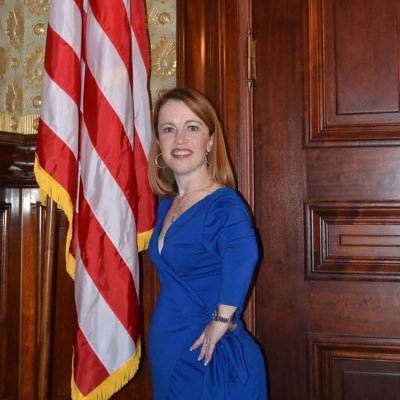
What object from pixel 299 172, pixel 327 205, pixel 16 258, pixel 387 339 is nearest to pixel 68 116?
pixel 16 258

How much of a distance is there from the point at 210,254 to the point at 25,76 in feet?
3.51

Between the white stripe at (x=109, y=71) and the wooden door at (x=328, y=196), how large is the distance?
445 mm

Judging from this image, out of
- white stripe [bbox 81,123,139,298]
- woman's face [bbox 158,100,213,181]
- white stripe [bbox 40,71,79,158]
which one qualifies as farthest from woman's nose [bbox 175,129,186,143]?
A: white stripe [bbox 40,71,79,158]

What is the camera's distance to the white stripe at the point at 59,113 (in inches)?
58.0

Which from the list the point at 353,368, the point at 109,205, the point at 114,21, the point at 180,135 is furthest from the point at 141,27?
the point at 353,368

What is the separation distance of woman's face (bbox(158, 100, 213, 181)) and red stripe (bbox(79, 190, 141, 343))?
0.31 meters

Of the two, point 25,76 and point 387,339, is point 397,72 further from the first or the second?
point 25,76

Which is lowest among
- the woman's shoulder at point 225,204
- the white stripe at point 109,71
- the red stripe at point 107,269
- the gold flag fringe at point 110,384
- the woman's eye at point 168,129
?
the gold flag fringe at point 110,384

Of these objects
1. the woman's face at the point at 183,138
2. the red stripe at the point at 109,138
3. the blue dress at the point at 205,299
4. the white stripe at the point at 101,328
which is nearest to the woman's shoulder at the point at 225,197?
the blue dress at the point at 205,299

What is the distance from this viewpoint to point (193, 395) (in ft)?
3.89

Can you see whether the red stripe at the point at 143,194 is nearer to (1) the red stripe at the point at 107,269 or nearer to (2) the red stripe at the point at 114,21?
(1) the red stripe at the point at 107,269

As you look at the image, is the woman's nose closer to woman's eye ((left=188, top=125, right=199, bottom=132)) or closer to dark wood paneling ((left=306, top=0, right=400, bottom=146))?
woman's eye ((left=188, top=125, right=199, bottom=132))

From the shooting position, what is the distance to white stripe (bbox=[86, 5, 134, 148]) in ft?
4.80

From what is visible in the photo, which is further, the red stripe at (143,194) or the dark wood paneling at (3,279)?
the dark wood paneling at (3,279)
